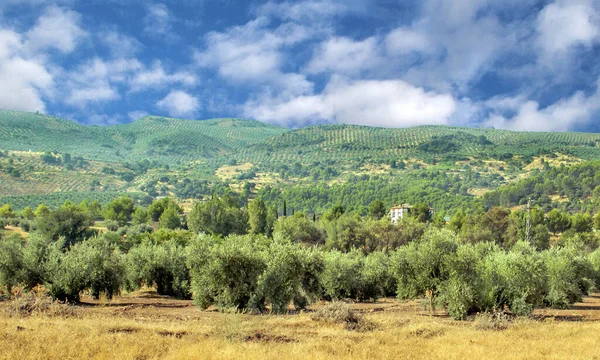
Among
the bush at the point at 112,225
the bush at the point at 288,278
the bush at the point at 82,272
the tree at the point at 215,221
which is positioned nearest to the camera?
the bush at the point at 288,278

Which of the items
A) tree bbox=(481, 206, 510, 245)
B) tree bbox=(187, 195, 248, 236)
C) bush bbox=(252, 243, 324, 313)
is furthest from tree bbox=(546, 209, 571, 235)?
bush bbox=(252, 243, 324, 313)

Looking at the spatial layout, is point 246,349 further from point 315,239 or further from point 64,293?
point 315,239

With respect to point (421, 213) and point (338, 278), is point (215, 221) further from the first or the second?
point (338, 278)

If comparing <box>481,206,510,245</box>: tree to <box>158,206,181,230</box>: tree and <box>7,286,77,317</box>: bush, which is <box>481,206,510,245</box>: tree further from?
<box>7,286,77,317</box>: bush

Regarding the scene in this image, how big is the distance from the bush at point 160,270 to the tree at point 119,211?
210ft

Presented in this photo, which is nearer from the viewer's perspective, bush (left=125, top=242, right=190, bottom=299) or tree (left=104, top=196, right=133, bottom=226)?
bush (left=125, top=242, right=190, bottom=299)

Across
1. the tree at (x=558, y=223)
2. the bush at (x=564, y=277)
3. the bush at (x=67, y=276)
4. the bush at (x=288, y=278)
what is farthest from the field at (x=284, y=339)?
the tree at (x=558, y=223)

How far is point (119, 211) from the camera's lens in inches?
4254

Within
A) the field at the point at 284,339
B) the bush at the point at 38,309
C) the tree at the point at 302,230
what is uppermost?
the tree at the point at 302,230

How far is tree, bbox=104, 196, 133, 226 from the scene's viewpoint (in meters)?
104

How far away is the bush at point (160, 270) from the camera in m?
39.6

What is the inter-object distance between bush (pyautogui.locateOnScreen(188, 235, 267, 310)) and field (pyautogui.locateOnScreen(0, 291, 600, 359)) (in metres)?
3.87

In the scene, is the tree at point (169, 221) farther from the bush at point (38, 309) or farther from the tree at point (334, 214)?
the bush at point (38, 309)

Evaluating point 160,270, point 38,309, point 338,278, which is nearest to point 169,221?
point 160,270
